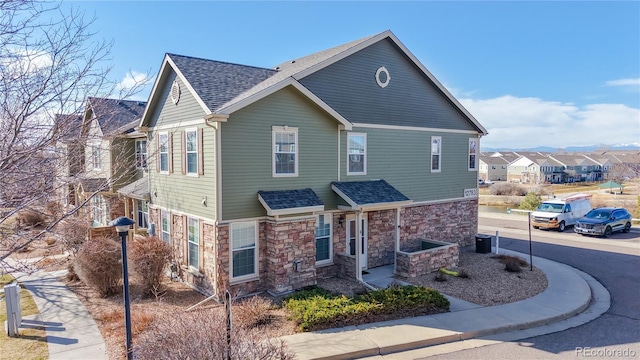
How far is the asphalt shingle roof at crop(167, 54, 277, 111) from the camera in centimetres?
1206

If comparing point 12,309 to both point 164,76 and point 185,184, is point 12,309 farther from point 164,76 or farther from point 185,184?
point 164,76

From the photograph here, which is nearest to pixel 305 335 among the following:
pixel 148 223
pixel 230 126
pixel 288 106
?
pixel 230 126

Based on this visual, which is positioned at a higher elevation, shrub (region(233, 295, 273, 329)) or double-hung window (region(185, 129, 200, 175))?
double-hung window (region(185, 129, 200, 175))

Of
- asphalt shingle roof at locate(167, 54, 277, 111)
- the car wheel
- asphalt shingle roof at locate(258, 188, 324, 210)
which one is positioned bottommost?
the car wheel

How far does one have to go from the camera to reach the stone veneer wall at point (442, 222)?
1659cm

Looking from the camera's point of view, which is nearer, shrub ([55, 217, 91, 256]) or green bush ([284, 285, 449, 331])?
shrub ([55, 217, 91, 256])

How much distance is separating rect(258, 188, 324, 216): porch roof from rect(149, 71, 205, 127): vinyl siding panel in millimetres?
3301

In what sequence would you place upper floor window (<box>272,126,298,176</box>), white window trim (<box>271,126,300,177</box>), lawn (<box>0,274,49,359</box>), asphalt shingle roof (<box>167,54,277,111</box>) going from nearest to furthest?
lawn (<box>0,274,49,359</box>), asphalt shingle roof (<box>167,54,277,111</box>), white window trim (<box>271,126,300,177</box>), upper floor window (<box>272,126,298,176</box>)

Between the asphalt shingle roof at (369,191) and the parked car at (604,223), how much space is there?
1523 cm

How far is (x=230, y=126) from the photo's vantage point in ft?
37.1

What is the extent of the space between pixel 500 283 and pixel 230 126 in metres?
10.5

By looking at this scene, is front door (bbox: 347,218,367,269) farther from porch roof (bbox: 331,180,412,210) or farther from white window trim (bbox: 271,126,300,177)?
white window trim (bbox: 271,126,300,177)

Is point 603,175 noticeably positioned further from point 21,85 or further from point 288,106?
point 21,85

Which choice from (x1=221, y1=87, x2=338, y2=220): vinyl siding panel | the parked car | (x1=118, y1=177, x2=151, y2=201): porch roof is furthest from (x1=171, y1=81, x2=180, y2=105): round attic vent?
the parked car
